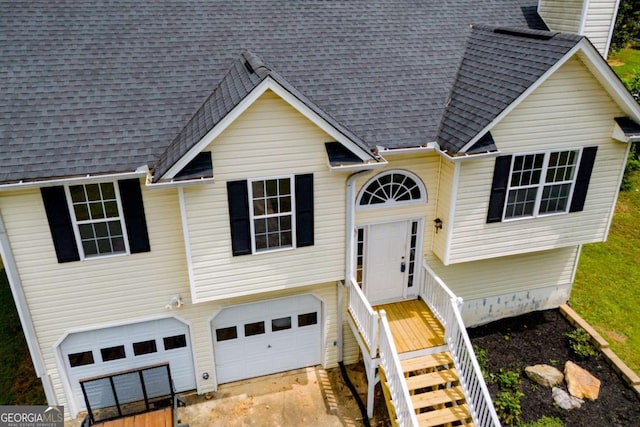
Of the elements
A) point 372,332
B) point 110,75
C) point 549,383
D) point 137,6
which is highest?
point 137,6

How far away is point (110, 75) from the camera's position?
10.5 meters

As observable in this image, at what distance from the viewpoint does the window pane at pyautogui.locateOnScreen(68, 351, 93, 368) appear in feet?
35.6

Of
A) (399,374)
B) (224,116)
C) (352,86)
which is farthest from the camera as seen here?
(352,86)

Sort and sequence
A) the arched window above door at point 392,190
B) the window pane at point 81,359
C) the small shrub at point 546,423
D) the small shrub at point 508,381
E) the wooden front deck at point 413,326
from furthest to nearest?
the small shrub at point 508,381 < the arched window above door at point 392,190 < the wooden front deck at point 413,326 < the window pane at point 81,359 < the small shrub at point 546,423

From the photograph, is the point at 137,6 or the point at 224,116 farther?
the point at 137,6

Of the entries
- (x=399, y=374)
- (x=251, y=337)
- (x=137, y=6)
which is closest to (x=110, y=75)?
(x=137, y=6)

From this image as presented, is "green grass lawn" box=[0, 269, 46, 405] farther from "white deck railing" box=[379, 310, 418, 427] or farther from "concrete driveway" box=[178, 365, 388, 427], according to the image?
"white deck railing" box=[379, 310, 418, 427]

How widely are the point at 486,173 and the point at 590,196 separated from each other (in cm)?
302

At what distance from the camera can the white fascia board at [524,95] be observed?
983 centimetres

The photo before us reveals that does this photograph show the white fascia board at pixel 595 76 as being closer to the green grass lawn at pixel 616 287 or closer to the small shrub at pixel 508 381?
the small shrub at pixel 508 381

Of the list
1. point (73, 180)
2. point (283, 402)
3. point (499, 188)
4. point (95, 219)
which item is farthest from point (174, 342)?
point (499, 188)

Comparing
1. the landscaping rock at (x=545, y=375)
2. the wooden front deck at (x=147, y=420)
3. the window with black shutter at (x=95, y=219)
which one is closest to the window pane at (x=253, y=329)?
the wooden front deck at (x=147, y=420)

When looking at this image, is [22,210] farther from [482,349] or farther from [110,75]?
[482,349]

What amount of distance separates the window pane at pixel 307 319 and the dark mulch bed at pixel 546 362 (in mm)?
4344
